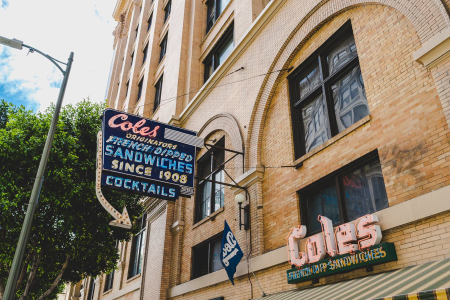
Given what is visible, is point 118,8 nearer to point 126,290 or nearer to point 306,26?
point 126,290

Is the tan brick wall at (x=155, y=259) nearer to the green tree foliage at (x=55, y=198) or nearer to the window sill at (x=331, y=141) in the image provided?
the green tree foliage at (x=55, y=198)

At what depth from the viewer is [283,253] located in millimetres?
9211

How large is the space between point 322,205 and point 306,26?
5387 mm

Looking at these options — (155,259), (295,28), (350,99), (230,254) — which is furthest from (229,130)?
(155,259)

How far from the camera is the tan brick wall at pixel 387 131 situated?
6.70 metres

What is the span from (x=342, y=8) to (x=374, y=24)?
137 centimetres

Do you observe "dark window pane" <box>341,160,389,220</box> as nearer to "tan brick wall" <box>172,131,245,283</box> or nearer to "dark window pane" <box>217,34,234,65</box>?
"tan brick wall" <box>172,131,245,283</box>

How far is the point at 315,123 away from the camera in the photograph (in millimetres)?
10367

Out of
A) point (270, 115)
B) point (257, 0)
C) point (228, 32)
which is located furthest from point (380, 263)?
point (228, 32)

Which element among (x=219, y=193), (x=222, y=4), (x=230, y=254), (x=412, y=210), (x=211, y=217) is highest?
(x=222, y=4)

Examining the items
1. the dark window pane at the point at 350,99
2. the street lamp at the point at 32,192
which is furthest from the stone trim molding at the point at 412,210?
the street lamp at the point at 32,192

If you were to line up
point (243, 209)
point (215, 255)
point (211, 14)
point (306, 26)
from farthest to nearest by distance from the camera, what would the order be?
point (211, 14), point (215, 255), point (243, 209), point (306, 26)

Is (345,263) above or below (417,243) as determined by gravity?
below

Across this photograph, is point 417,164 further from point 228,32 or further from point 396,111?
point 228,32
